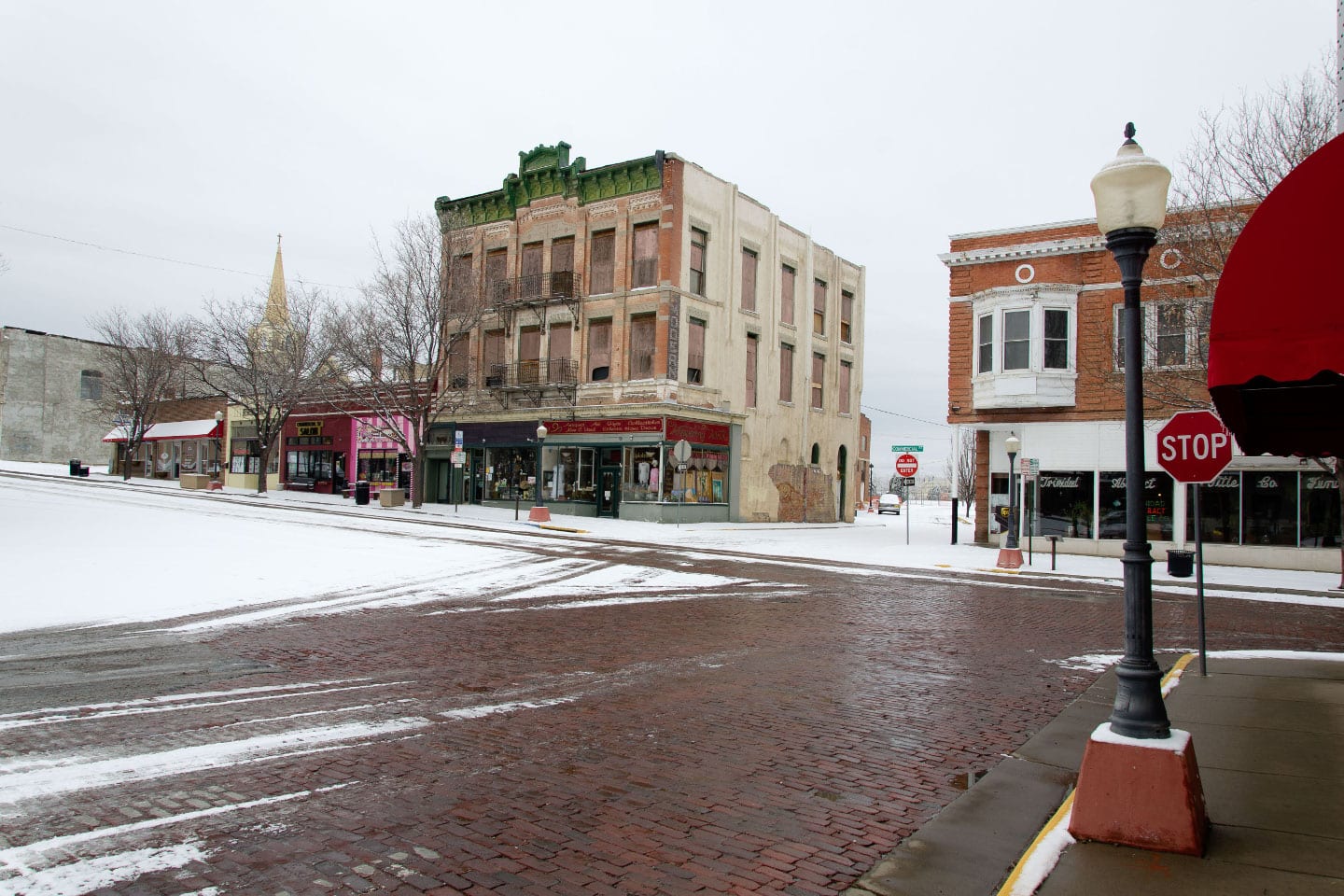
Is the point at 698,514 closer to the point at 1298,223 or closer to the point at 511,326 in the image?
the point at 511,326

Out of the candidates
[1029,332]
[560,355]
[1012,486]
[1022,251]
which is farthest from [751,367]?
[1029,332]

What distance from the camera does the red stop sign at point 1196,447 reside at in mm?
9117

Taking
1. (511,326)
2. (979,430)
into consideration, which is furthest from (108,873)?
(511,326)

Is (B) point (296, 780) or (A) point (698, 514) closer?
(B) point (296, 780)

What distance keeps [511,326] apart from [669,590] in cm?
2592

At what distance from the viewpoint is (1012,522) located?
1022 inches

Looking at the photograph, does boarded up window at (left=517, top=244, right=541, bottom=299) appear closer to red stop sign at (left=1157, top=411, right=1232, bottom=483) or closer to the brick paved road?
the brick paved road

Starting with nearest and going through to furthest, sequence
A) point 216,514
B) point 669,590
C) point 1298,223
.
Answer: point 1298,223 < point 669,590 < point 216,514

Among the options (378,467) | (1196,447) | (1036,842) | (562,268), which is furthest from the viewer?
Answer: (378,467)

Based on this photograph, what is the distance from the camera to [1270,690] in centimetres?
795

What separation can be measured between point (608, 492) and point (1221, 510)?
20992 mm

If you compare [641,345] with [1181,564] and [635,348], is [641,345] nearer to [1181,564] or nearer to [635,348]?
[635,348]

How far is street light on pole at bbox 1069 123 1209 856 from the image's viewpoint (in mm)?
4246

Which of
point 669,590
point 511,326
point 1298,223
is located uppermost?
point 511,326
